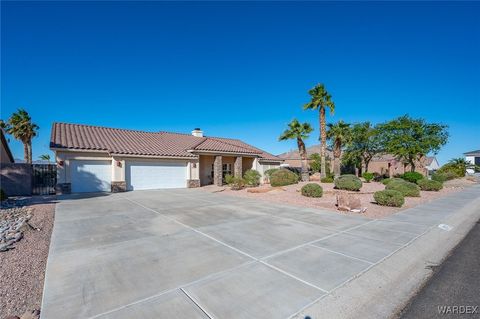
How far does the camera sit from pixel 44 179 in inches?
663

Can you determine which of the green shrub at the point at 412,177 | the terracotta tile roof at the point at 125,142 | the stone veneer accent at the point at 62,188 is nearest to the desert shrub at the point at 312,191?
the terracotta tile roof at the point at 125,142

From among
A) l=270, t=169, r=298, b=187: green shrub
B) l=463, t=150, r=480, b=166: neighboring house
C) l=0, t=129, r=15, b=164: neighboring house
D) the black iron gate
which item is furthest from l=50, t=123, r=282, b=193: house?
l=463, t=150, r=480, b=166: neighboring house

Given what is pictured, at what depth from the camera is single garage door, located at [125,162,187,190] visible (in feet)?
62.0

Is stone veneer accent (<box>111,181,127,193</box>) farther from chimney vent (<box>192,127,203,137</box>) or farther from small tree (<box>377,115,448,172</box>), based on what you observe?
small tree (<box>377,115,448,172</box>)

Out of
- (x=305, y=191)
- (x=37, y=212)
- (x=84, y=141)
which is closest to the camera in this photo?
(x=37, y=212)

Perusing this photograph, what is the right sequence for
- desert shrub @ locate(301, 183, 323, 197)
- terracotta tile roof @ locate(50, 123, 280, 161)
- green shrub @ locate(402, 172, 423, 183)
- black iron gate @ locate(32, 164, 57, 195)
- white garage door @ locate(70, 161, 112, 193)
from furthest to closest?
green shrub @ locate(402, 172, 423, 183), terracotta tile roof @ locate(50, 123, 280, 161), white garage door @ locate(70, 161, 112, 193), black iron gate @ locate(32, 164, 57, 195), desert shrub @ locate(301, 183, 323, 197)

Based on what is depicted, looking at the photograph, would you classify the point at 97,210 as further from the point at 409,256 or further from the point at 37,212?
the point at 409,256

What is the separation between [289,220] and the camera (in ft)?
28.7

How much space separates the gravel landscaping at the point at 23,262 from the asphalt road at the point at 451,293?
213 inches

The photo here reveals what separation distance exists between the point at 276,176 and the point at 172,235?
562 inches

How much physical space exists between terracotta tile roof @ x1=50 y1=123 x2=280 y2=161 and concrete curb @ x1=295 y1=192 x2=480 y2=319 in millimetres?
17643

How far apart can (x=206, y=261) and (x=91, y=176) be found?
52.7ft

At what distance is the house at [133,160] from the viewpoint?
17.0 metres

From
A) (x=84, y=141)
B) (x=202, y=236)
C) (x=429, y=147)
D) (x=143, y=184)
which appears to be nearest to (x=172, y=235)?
(x=202, y=236)
